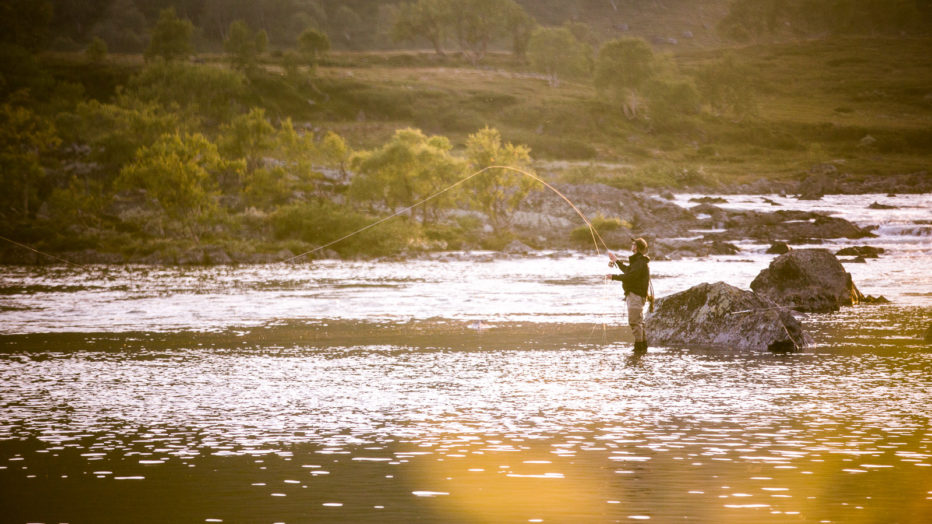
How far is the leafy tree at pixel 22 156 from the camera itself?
2514 inches

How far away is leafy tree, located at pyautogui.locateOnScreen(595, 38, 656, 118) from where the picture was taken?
139875 millimetres

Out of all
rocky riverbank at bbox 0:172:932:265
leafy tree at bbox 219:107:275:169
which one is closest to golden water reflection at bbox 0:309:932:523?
rocky riverbank at bbox 0:172:932:265

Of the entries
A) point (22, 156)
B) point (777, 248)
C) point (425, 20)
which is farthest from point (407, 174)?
point (425, 20)

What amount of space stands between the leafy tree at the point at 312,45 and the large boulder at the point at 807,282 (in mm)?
118985

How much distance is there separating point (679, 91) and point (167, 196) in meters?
92.3

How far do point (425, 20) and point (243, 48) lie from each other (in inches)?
1956

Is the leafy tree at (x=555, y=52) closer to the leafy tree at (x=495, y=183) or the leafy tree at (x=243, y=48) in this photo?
the leafy tree at (x=243, y=48)

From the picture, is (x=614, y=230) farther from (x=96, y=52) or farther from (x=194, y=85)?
(x=96, y=52)

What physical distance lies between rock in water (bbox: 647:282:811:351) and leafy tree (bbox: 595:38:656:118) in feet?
392

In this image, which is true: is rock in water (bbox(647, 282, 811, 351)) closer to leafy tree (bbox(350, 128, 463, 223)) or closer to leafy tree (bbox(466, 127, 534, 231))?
leafy tree (bbox(466, 127, 534, 231))

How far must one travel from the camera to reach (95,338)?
2336 cm

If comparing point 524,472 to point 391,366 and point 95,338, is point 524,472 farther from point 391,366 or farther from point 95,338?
point 95,338

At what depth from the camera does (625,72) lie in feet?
460

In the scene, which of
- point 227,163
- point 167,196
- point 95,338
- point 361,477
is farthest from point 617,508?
point 227,163
